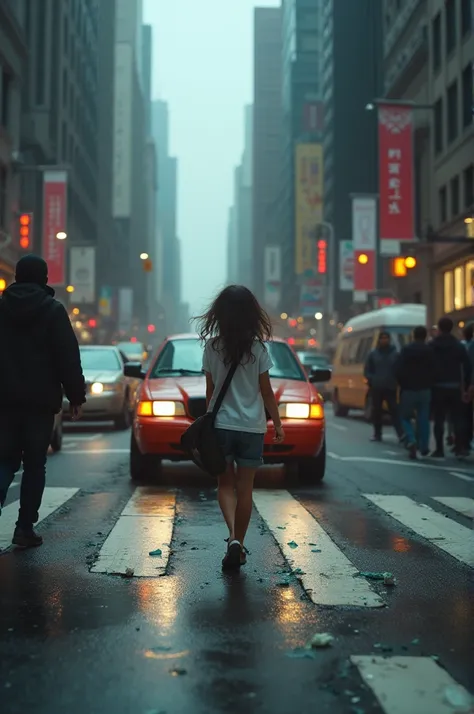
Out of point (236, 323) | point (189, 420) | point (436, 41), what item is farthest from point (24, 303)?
point (436, 41)

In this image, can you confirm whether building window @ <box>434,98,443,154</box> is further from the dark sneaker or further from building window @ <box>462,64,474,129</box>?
the dark sneaker

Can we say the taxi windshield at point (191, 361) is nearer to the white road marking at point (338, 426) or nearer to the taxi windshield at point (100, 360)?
the taxi windshield at point (100, 360)

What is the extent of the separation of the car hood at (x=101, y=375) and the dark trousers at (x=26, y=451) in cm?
1186

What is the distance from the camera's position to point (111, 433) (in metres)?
17.8

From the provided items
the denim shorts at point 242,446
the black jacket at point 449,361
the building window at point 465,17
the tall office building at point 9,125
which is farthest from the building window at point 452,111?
the denim shorts at point 242,446

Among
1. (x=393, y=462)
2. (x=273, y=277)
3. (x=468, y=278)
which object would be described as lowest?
(x=393, y=462)

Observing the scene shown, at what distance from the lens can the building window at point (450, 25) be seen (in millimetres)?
38388

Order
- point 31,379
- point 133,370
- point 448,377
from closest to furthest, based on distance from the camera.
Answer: point 31,379, point 133,370, point 448,377

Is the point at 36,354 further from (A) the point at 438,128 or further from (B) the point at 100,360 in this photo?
(A) the point at 438,128

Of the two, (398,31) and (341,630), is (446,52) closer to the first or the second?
(398,31)

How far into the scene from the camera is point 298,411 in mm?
9430

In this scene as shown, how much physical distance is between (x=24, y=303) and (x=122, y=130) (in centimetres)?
13346

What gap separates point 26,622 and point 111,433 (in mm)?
13500

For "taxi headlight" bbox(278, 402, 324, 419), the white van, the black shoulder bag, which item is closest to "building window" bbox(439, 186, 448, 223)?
the white van
